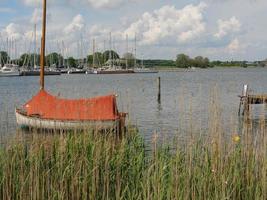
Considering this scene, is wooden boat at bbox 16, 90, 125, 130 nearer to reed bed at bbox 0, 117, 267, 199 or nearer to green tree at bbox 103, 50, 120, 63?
reed bed at bbox 0, 117, 267, 199

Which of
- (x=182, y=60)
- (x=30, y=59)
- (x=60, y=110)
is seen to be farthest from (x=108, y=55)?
(x=60, y=110)

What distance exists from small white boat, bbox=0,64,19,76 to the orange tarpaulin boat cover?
3580 inches

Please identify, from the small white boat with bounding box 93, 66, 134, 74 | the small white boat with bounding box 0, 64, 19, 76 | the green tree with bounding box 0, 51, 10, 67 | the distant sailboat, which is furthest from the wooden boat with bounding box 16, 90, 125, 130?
the small white boat with bounding box 93, 66, 134, 74

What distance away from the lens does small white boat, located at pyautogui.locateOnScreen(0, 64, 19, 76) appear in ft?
366

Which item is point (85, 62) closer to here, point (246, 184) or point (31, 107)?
point (31, 107)

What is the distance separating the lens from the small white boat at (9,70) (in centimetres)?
11169

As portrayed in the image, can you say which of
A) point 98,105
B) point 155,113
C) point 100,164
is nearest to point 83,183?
point 100,164

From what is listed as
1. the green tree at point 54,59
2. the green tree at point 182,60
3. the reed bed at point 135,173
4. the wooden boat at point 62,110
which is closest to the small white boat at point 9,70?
the green tree at point 54,59

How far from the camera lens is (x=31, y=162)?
8.28m

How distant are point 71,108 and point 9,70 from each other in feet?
314

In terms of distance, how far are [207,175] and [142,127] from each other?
19.0m

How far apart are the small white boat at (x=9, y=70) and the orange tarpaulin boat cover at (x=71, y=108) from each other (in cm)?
9094

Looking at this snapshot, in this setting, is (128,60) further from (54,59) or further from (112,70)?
(54,59)

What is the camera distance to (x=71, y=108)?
2192cm
